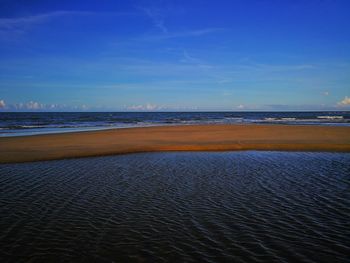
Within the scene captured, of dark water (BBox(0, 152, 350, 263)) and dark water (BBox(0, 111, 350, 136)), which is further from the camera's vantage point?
dark water (BBox(0, 111, 350, 136))

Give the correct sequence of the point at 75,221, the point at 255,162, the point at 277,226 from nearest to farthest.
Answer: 1. the point at 277,226
2. the point at 75,221
3. the point at 255,162

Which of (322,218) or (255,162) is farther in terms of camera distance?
(255,162)

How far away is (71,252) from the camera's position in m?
5.83

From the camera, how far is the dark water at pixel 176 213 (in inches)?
229

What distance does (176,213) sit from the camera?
797cm

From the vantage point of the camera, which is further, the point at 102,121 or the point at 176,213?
the point at 102,121

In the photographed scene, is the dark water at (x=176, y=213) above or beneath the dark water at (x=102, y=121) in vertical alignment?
beneath

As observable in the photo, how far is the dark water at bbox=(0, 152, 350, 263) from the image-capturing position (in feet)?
19.1

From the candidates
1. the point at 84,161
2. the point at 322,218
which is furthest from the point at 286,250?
the point at 84,161

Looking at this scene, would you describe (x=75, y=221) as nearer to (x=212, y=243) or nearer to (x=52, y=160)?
(x=212, y=243)

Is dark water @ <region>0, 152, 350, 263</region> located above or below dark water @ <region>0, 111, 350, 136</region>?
below

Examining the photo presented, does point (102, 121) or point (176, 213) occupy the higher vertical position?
point (102, 121)

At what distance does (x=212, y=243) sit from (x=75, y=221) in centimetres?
340

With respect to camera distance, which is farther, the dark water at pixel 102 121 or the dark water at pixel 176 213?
the dark water at pixel 102 121
